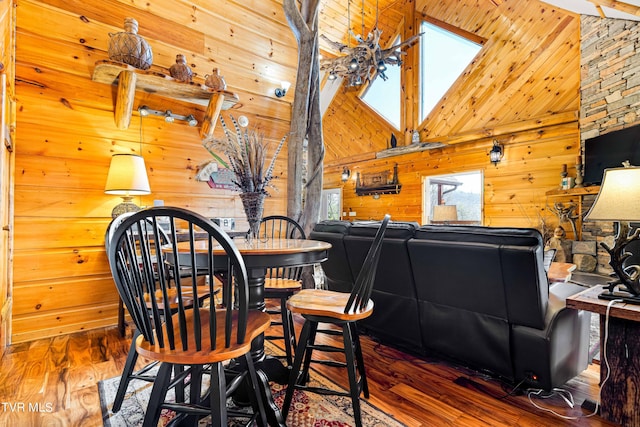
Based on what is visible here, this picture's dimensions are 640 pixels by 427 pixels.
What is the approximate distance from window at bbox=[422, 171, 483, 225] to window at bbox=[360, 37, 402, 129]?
1.71 m

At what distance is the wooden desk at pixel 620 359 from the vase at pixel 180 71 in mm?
3371

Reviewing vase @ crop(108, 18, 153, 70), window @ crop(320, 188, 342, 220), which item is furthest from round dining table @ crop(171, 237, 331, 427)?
window @ crop(320, 188, 342, 220)

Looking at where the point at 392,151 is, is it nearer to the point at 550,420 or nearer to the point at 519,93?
the point at 519,93

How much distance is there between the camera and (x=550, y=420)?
1.57 m

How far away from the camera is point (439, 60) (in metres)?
6.63

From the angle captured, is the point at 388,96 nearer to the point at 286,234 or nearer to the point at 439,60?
the point at 439,60

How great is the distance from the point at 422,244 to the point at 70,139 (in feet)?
9.85

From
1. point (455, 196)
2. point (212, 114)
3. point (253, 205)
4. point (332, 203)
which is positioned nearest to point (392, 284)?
point (253, 205)

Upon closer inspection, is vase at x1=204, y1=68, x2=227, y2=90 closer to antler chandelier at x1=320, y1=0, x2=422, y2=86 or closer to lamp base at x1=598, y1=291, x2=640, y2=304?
antler chandelier at x1=320, y1=0, x2=422, y2=86

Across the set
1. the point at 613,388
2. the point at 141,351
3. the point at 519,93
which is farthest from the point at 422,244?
the point at 519,93

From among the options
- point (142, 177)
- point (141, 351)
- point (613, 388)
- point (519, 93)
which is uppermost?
point (519, 93)

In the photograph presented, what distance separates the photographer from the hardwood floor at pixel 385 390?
5.19 ft

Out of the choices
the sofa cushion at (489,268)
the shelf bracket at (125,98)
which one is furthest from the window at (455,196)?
the shelf bracket at (125,98)

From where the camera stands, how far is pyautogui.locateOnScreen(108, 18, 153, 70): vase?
104 inches
